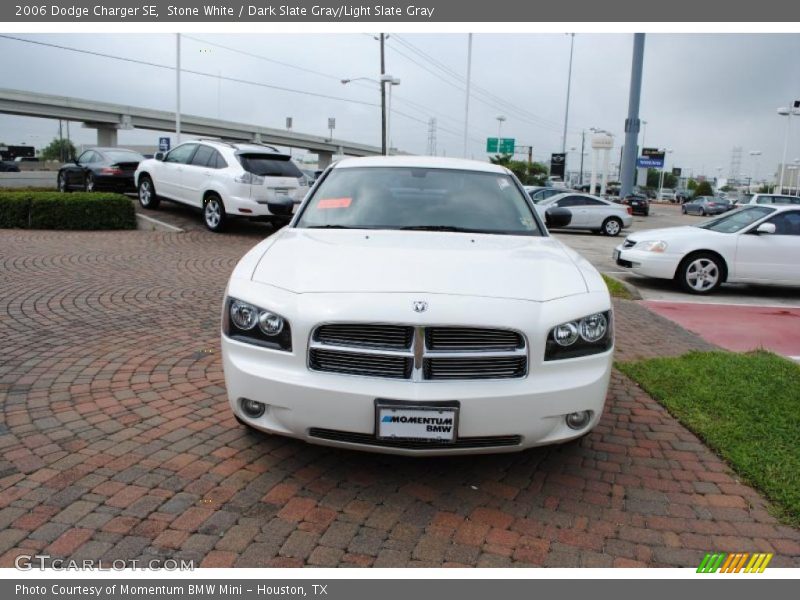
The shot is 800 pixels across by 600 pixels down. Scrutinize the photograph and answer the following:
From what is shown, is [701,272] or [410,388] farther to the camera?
[701,272]

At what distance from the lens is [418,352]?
287 cm

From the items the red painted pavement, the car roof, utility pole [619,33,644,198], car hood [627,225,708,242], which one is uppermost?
utility pole [619,33,644,198]

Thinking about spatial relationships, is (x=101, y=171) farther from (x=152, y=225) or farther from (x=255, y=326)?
(x=255, y=326)

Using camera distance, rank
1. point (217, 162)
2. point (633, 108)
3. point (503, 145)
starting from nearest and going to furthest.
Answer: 1. point (217, 162)
2. point (633, 108)
3. point (503, 145)

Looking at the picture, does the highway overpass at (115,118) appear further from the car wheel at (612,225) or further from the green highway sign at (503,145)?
the car wheel at (612,225)

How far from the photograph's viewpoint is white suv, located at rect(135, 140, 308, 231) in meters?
12.1

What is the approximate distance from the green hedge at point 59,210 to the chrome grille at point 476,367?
39.5 feet

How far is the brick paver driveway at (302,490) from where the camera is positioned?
2.71 meters

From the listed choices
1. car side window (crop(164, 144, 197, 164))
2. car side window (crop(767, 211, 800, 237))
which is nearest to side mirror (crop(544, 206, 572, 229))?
car side window (crop(767, 211, 800, 237))

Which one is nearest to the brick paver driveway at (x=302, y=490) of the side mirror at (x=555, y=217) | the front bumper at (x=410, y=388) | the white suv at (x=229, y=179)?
the front bumper at (x=410, y=388)

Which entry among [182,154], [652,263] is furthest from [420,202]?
[182,154]

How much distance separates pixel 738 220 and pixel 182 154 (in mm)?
10907

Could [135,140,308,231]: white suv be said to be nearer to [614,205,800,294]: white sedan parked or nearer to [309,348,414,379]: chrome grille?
[614,205,800,294]: white sedan parked

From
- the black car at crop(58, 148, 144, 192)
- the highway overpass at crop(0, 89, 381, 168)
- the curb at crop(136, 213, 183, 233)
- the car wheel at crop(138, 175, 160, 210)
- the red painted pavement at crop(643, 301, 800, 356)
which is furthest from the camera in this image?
the highway overpass at crop(0, 89, 381, 168)
